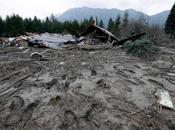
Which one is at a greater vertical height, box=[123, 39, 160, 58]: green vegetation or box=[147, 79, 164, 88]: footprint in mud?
box=[123, 39, 160, 58]: green vegetation

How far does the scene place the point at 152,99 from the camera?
3.25 m

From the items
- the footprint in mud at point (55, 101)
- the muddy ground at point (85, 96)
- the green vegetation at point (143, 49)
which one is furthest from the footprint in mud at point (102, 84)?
the green vegetation at point (143, 49)

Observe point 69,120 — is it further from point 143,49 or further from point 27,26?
point 27,26

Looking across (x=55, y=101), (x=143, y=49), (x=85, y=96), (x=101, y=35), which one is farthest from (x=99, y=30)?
(x=55, y=101)

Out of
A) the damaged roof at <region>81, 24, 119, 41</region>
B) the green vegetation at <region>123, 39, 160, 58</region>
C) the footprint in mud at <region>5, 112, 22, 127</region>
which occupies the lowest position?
the footprint in mud at <region>5, 112, 22, 127</region>

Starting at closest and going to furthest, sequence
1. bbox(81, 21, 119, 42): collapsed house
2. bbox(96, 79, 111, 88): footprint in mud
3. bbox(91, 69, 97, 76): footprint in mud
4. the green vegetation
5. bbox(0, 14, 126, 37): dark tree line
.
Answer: bbox(96, 79, 111, 88): footprint in mud < bbox(91, 69, 97, 76): footprint in mud < the green vegetation < bbox(81, 21, 119, 42): collapsed house < bbox(0, 14, 126, 37): dark tree line

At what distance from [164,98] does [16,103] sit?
2.53m

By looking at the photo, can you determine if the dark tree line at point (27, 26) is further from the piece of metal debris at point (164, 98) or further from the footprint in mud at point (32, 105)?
the piece of metal debris at point (164, 98)

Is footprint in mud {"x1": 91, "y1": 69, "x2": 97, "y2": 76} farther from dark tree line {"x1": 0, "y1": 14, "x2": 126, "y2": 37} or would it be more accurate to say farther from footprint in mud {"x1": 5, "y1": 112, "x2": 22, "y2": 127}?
dark tree line {"x1": 0, "y1": 14, "x2": 126, "y2": 37}

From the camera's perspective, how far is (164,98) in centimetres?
329

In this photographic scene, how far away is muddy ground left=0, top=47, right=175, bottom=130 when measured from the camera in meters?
2.64

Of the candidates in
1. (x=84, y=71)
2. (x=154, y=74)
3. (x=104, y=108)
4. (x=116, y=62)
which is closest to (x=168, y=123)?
(x=104, y=108)

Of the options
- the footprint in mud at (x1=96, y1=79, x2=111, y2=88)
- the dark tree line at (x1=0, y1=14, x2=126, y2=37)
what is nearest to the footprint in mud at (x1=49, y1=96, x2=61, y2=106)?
the footprint in mud at (x1=96, y1=79, x2=111, y2=88)

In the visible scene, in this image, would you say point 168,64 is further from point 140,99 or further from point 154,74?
point 140,99
